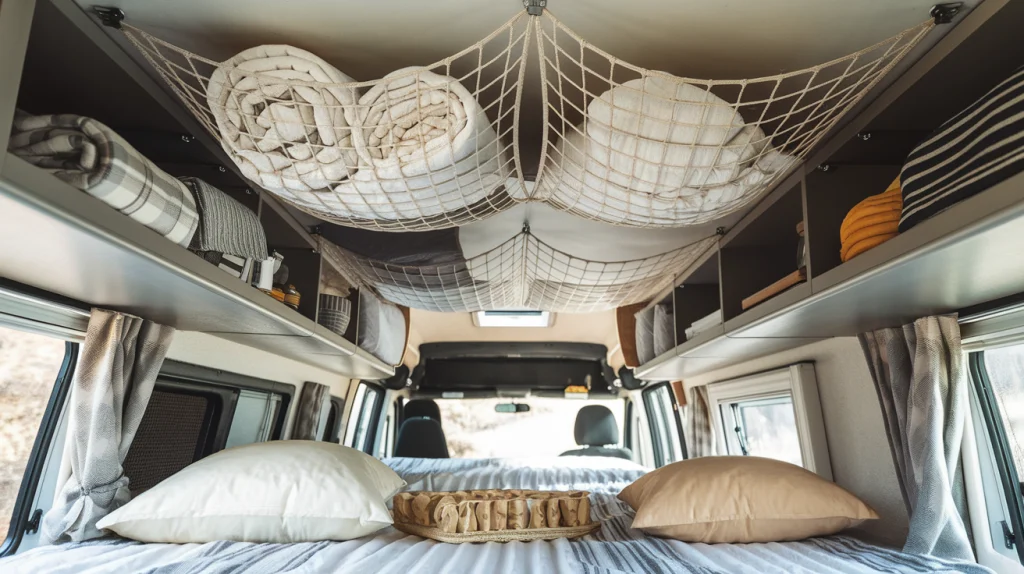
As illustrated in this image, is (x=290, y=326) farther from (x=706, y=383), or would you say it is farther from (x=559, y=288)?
(x=706, y=383)

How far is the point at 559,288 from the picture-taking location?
3012 mm

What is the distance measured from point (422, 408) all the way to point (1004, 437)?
528 centimetres

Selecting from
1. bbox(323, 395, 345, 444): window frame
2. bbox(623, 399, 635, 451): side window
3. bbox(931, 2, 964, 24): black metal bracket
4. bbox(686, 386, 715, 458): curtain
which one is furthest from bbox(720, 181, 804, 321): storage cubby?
bbox(623, 399, 635, 451): side window

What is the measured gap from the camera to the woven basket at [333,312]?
9.27ft

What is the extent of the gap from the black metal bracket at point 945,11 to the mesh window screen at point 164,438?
8.83 ft

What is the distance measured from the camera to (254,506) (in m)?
1.64

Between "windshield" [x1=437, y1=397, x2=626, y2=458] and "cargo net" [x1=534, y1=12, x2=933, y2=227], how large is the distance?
509 centimetres

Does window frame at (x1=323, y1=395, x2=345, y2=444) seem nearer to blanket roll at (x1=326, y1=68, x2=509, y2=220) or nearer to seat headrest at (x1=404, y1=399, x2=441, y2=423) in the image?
seat headrest at (x1=404, y1=399, x2=441, y2=423)

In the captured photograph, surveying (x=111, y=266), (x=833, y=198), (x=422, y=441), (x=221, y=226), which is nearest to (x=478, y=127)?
(x=221, y=226)

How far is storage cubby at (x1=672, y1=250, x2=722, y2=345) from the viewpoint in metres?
3.16

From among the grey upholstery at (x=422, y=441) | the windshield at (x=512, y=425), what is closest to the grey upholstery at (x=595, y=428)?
the windshield at (x=512, y=425)

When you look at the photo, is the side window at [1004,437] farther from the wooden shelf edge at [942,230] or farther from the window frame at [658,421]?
the window frame at [658,421]

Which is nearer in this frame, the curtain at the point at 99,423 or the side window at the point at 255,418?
the curtain at the point at 99,423

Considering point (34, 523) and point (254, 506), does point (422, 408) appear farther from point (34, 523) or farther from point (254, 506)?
point (254, 506)
